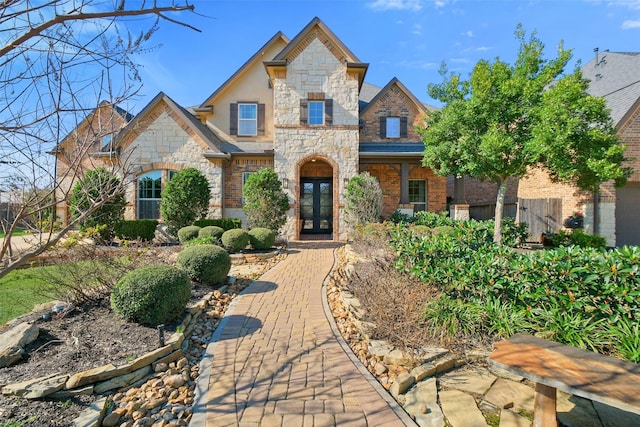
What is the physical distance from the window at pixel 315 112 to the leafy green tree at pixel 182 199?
18.2 ft

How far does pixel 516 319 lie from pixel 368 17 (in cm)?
738

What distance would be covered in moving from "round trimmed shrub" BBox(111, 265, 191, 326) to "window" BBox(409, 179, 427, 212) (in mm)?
13033

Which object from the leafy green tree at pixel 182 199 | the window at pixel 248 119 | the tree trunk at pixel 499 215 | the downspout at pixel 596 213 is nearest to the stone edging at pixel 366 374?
the tree trunk at pixel 499 215

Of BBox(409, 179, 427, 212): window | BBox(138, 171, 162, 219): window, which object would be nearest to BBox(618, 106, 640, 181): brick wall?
BBox(409, 179, 427, 212): window

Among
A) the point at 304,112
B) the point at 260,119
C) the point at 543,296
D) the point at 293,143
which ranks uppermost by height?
the point at 260,119

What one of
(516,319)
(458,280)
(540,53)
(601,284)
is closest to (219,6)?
(458,280)

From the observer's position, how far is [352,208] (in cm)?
1239

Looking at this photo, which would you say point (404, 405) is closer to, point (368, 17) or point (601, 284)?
point (601, 284)

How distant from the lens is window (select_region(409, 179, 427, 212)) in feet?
50.2

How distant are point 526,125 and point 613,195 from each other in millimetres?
5755

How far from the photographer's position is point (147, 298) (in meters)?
4.05

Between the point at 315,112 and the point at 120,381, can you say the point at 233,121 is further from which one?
the point at 120,381

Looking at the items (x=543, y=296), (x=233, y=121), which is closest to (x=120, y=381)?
(x=543, y=296)

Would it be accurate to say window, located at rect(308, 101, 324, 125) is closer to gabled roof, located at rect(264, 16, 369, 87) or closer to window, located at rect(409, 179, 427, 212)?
gabled roof, located at rect(264, 16, 369, 87)
